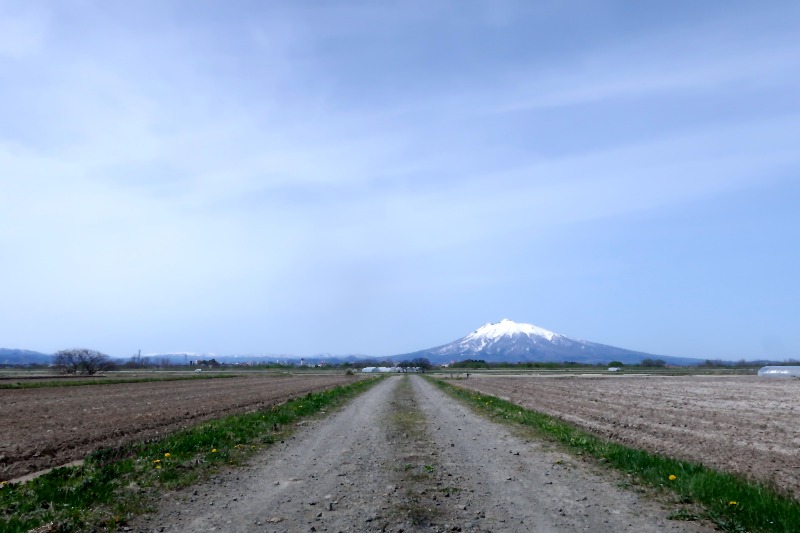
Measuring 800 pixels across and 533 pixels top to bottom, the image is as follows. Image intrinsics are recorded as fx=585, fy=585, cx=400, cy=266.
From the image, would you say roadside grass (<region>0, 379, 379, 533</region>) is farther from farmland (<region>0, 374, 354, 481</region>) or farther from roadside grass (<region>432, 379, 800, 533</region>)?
roadside grass (<region>432, 379, 800, 533</region>)

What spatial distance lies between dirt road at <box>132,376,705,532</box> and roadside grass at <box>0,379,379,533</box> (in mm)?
613

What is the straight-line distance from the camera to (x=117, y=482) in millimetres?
11508

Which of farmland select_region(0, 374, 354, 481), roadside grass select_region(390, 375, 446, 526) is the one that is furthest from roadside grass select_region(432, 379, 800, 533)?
farmland select_region(0, 374, 354, 481)

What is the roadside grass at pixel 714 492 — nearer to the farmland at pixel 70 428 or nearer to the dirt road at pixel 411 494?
the dirt road at pixel 411 494

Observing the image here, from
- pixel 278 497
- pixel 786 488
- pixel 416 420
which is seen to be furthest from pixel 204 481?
pixel 416 420

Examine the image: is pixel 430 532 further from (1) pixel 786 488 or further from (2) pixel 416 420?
(2) pixel 416 420

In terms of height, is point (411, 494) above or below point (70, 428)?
below

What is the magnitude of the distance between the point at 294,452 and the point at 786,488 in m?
11.4

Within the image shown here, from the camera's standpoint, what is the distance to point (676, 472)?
11.5 m

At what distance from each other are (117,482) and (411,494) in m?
5.86

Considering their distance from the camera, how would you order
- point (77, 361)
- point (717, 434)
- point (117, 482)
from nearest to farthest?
1. point (117, 482)
2. point (717, 434)
3. point (77, 361)

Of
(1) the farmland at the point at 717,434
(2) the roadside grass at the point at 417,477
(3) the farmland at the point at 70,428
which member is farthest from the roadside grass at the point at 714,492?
(3) the farmland at the point at 70,428

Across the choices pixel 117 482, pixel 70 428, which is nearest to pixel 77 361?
pixel 70 428

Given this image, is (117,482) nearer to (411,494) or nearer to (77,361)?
(411,494)
